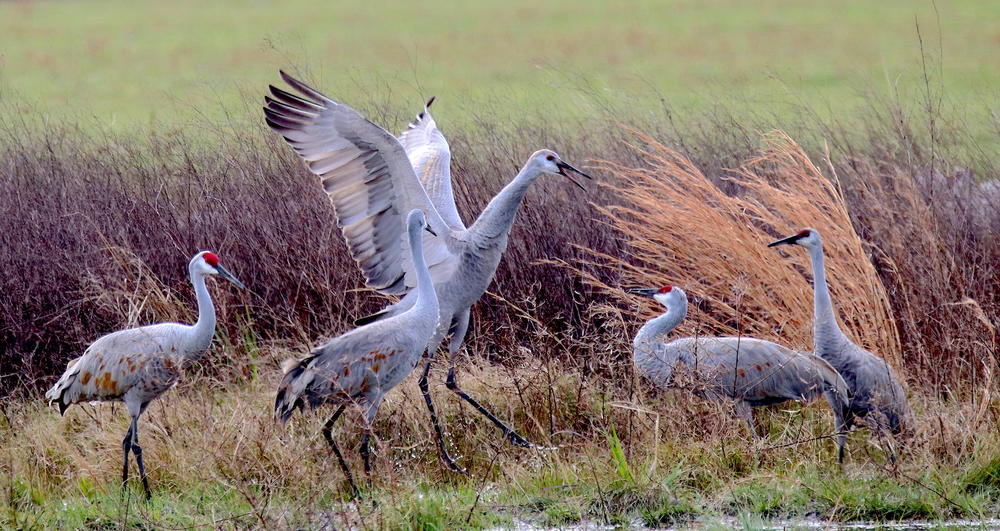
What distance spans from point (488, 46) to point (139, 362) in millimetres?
27937

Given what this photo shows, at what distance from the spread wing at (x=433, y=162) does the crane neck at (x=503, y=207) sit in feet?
1.06

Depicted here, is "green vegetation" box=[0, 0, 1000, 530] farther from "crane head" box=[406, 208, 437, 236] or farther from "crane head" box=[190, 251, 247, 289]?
"crane head" box=[406, 208, 437, 236]

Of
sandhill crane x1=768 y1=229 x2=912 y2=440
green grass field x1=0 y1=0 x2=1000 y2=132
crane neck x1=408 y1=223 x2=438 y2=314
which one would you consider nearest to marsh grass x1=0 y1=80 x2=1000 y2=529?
sandhill crane x1=768 y1=229 x2=912 y2=440

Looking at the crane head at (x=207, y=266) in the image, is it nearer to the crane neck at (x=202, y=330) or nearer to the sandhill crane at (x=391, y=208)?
the crane neck at (x=202, y=330)

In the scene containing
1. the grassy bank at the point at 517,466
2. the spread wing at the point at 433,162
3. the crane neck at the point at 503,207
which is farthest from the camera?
the spread wing at the point at 433,162

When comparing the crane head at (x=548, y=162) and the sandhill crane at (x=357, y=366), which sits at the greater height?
the crane head at (x=548, y=162)

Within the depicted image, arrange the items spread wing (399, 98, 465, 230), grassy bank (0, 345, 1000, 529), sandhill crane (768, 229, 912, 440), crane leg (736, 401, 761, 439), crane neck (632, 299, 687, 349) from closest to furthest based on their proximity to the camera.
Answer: grassy bank (0, 345, 1000, 529), sandhill crane (768, 229, 912, 440), crane leg (736, 401, 761, 439), crane neck (632, 299, 687, 349), spread wing (399, 98, 465, 230)

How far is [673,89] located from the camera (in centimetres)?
2317

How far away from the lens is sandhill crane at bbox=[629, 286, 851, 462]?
5.05 metres

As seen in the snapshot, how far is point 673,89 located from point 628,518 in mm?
19435

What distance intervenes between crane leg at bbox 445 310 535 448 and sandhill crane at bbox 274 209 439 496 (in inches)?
21.6

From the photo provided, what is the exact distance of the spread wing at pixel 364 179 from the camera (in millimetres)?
5328

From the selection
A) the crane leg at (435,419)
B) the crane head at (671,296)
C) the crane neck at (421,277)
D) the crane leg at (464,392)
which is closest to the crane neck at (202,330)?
the crane neck at (421,277)

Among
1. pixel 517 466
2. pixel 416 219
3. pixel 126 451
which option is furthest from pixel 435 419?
pixel 126 451
